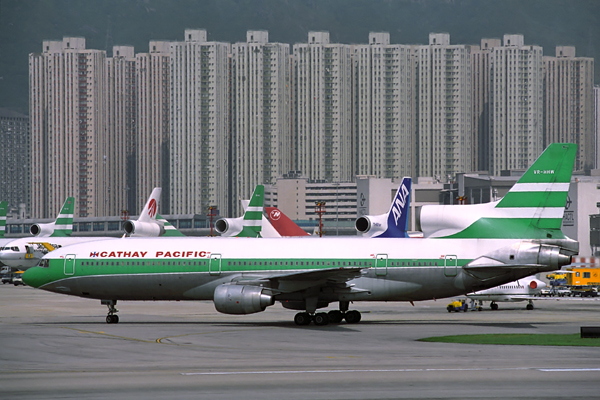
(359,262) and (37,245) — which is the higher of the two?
(37,245)

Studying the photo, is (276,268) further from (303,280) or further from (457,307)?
(457,307)

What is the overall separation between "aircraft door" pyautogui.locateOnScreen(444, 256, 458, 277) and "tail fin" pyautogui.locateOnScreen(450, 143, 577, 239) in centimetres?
161

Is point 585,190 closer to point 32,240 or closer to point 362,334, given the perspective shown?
point 32,240

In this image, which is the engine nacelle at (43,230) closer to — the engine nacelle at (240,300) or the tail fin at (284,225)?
the tail fin at (284,225)

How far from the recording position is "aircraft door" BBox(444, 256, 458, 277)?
38.8 meters

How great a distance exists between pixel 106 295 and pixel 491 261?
20212mm

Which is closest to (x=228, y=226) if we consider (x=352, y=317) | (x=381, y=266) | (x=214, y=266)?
(x=352, y=317)

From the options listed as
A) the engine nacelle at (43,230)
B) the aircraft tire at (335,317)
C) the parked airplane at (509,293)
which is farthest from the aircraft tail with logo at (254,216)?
the engine nacelle at (43,230)

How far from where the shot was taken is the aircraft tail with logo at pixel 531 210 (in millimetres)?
39156

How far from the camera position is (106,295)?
40000mm

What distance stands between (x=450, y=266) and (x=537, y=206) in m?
5.59

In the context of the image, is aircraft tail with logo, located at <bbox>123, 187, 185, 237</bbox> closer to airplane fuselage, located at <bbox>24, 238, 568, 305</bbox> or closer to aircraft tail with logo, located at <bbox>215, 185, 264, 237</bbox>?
aircraft tail with logo, located at <bbox>215, 185, 264, 237</bbox>

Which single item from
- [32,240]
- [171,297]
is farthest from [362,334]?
[32,240]

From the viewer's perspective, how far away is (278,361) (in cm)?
2578
